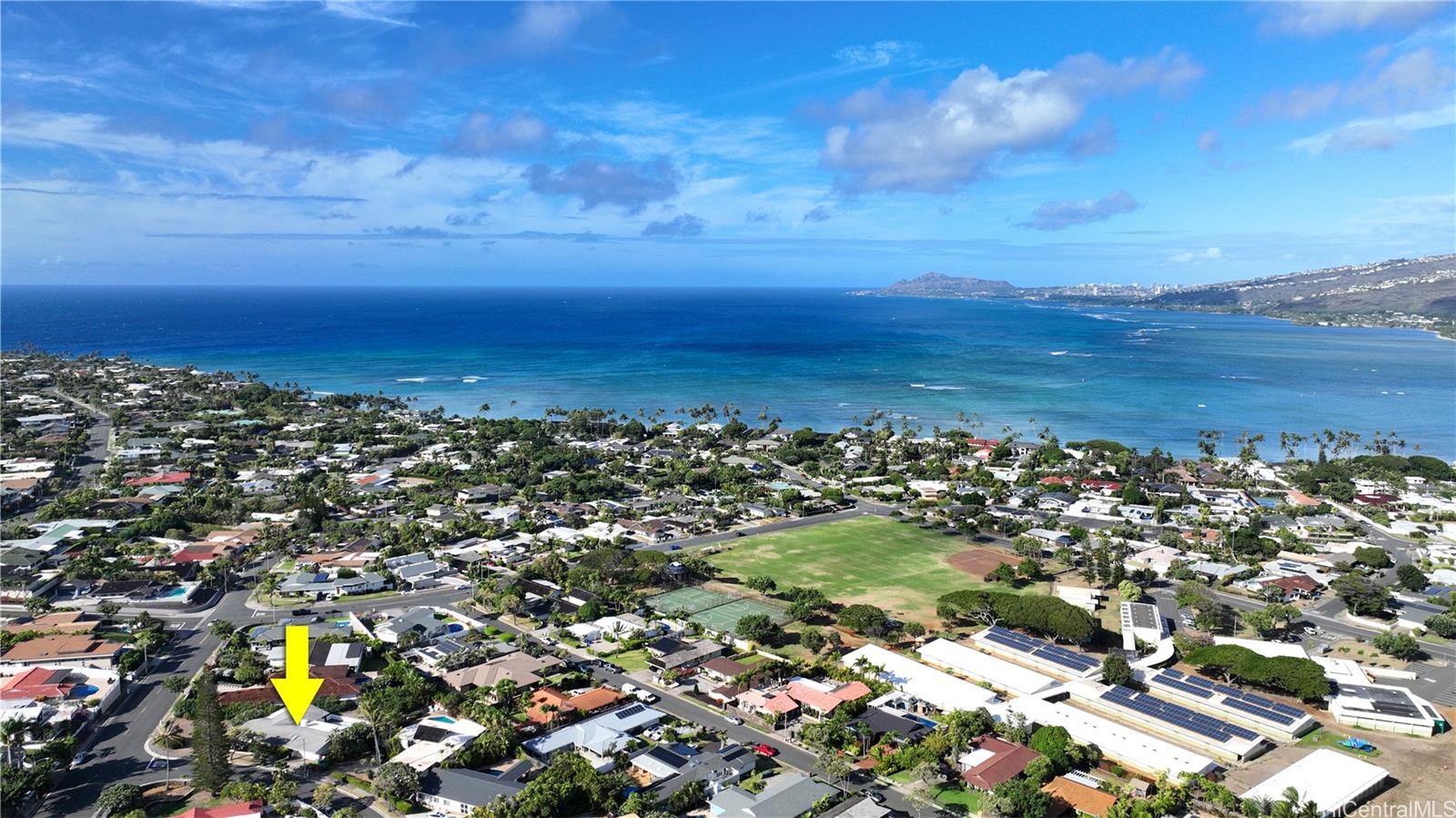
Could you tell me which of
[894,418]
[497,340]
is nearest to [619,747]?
[894,418]

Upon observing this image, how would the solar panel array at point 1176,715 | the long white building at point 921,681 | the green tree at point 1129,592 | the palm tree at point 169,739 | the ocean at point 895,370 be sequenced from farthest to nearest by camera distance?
1. the ocean at point 895,370
2. the green tree at point 1129,592
3. the long white building at point 921,681
4. the solar panel array at point 1176,715
5. the palm tree at point 169,739

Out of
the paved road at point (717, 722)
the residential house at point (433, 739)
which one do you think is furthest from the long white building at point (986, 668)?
the residential house at point (433, 739)

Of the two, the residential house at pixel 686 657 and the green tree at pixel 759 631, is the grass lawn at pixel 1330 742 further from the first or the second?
the residential house at pixel 686 657

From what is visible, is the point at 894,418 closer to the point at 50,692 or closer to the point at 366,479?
the point at 366,479

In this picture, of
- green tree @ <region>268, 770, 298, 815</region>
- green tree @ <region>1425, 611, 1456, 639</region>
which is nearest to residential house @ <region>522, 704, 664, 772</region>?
green tree @ <region>268, 770, 298, 815</region>

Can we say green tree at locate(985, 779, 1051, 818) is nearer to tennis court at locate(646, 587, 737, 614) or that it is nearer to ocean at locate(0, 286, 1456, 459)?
tennis court at locate(646, 587, 737, 614)

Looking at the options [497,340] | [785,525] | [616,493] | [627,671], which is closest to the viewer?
[627,671]
